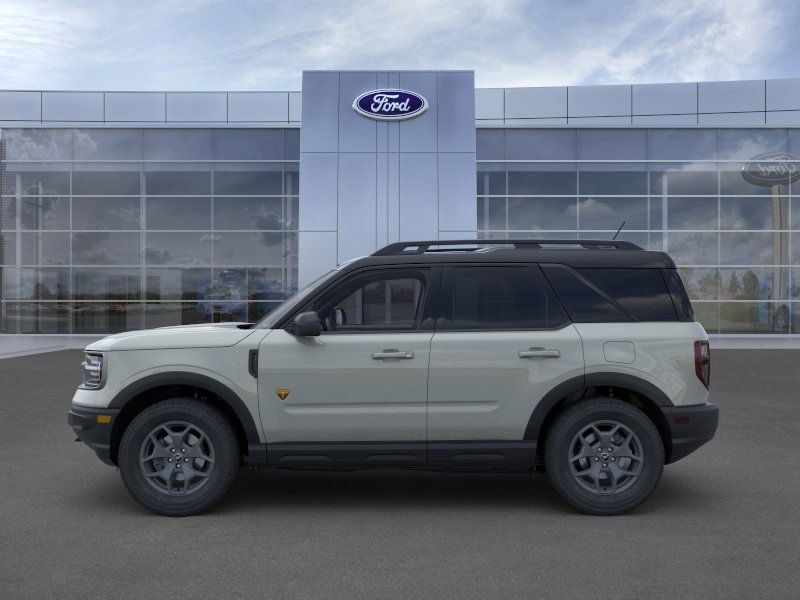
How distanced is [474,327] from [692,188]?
1010 inches

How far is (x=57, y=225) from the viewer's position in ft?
94.6

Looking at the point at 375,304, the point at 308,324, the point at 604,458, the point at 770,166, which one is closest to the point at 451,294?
the point at 375,304

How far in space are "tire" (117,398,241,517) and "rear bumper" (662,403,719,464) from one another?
300cm

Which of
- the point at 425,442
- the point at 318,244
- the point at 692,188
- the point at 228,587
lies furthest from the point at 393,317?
the point at 692,188

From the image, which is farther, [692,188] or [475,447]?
[692,188]

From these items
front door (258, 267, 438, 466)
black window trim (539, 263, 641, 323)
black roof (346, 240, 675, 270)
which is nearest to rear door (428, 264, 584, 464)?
front door (258, 267, 438, 466)

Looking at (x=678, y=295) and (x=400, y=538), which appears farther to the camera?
(x=678, y=295)

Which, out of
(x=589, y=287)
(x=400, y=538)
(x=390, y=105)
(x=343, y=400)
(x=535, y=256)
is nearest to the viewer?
(x=400, y=538)

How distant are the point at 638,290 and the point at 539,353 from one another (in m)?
0.88

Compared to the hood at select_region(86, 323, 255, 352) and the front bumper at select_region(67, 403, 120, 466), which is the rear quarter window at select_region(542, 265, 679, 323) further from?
the front bumper at select_region(67, 403, 120, 466)

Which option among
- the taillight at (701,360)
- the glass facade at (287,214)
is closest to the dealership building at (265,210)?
the glass facade at (287,214)

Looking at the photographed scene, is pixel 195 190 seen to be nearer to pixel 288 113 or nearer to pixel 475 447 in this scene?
pixel 288 113

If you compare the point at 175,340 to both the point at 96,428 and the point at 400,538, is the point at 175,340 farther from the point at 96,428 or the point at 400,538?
the point at 400,538

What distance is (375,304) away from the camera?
5.56 m
